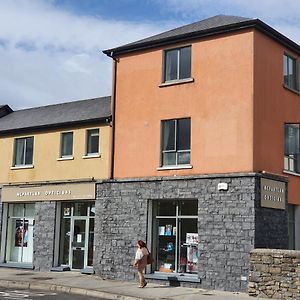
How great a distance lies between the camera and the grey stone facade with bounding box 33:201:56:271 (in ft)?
77.9

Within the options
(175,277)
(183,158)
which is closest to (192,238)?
(175,277)

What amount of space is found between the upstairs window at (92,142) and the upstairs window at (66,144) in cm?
101

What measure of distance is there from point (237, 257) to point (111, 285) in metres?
4.41

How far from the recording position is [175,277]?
19.6 metres

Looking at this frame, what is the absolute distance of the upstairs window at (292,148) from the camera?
21.2 meters

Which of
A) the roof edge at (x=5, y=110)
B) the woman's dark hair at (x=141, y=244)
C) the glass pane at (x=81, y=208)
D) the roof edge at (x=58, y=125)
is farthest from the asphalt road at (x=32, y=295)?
the roof edge at (x=5, y=110)

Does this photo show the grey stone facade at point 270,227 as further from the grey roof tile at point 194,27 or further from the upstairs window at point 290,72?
the grey roof tile at point 194,27

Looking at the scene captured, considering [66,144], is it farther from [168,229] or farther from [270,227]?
[270,227]

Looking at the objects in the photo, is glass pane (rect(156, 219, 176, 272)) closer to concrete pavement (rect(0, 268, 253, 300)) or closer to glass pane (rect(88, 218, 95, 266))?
concrete pavement (rect(0, 268, 253, 300))

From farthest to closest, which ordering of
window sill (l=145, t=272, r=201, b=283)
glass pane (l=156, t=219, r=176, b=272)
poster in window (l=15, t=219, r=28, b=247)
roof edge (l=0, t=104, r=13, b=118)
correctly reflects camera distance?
roof edge (l=0, t=104, r=13, b=118) → poster in window (l=15, t=219, r=28, b=247) → glass pane (l=156, t=219, r=176, b=272) → window sill (l=145, t=272, r=201, b=283)

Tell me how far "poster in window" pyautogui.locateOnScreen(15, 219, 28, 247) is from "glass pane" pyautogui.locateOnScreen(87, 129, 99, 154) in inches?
192

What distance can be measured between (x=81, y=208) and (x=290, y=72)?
10.1 metres

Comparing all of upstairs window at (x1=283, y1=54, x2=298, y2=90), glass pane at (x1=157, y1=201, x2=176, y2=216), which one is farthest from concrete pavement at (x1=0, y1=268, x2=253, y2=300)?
upstairs window at (x1=283, y1=54, x2=298, y2=90)

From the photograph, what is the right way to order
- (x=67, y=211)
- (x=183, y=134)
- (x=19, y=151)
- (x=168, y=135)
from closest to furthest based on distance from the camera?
(x=183, y=134) < (x=168, y=135) < (x=67, y=211) < (x=19, y=151)
